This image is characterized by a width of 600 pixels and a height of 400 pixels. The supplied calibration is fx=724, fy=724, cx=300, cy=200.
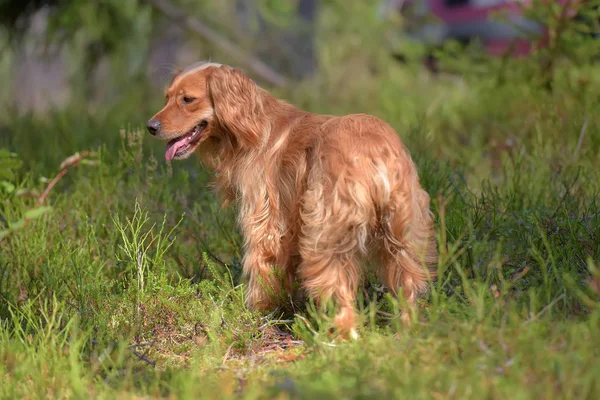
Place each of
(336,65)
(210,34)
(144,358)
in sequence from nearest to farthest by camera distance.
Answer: (144,358) < (210,34) < (336,65)

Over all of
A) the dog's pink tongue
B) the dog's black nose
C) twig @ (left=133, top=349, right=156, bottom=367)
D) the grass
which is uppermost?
the dog's black nose

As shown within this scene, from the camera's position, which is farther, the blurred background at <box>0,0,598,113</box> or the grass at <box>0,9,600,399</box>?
the blurred background at <box>0,0,598,113</box>

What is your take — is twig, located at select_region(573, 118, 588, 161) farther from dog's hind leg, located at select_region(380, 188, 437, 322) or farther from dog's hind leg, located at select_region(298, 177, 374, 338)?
dog's hind leg, located at select_region(298, 177, 374, 338)

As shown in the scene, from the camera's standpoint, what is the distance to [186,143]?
12.6ft

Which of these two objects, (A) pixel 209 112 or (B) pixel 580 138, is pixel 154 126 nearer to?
(A) pixel 209 112

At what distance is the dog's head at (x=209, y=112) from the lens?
12.2 ft

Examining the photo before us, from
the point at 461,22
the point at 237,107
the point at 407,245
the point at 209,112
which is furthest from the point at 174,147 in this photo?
the point at 461,22

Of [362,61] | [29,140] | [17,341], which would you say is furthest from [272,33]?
[17,341]

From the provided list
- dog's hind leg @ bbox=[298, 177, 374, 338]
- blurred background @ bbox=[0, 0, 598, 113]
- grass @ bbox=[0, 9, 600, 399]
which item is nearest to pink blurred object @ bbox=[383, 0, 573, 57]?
blurred background @ bbox=[0, 0, 598, 113]

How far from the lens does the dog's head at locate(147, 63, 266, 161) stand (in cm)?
371

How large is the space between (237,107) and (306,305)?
3.54ft

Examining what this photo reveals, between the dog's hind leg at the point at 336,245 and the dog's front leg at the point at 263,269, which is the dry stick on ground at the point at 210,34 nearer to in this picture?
the dog's front leg at the point at 263,269

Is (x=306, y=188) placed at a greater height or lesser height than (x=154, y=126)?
lesser

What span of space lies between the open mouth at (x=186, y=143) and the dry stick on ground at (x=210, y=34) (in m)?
4.66
